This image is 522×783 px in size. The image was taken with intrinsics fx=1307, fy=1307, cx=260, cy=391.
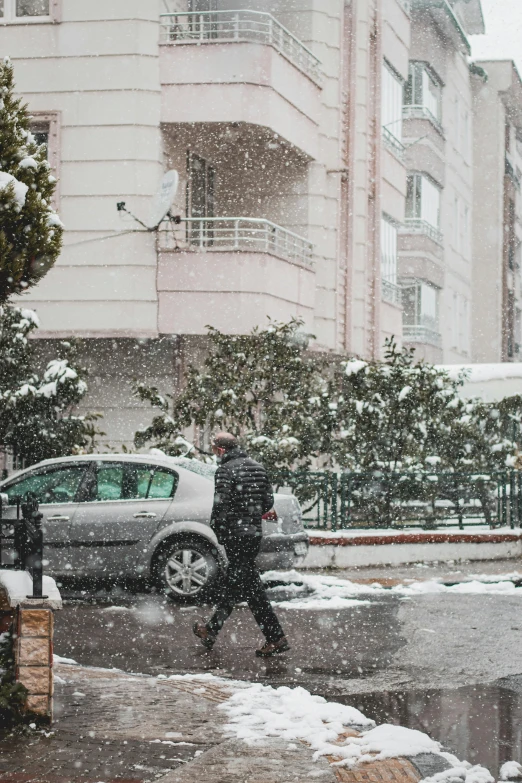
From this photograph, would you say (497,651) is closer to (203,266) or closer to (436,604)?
(436,604)

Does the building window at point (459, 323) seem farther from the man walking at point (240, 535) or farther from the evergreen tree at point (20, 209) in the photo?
the evergreen tree at point (20, 209)

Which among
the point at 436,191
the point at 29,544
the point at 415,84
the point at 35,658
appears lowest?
the point at 35,658

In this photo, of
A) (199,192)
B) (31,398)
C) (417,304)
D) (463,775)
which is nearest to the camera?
(463,775)

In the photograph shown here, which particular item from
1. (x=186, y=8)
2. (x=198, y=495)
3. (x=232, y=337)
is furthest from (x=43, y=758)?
(x=186, y=8)

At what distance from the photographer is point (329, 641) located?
430 inches

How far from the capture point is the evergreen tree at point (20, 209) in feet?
28.0

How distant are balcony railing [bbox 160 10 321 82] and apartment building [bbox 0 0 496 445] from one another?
2.1 inches

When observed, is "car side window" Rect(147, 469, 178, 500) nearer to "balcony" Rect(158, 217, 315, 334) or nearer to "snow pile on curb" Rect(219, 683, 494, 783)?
"snow pile on curb" Rect(219, 683, 494, 783)

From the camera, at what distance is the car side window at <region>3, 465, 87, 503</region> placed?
13930mm

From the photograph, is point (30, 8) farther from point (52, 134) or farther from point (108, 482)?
point (108, 482)

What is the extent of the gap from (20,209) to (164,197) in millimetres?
12049

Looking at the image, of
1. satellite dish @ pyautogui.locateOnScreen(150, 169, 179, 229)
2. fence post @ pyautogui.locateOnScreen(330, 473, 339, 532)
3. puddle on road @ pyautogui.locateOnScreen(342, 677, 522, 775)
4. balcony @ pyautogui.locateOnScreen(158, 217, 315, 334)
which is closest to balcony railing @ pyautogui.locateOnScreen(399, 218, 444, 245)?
balcony @ pyautogui.locateOnScreen(158, 217, 315, 334)

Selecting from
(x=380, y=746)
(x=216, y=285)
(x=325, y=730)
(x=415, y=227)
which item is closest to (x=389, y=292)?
(x=415, y=227)

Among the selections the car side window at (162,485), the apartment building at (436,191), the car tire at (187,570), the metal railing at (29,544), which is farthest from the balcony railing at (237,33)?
the metal railing at (29,544)
